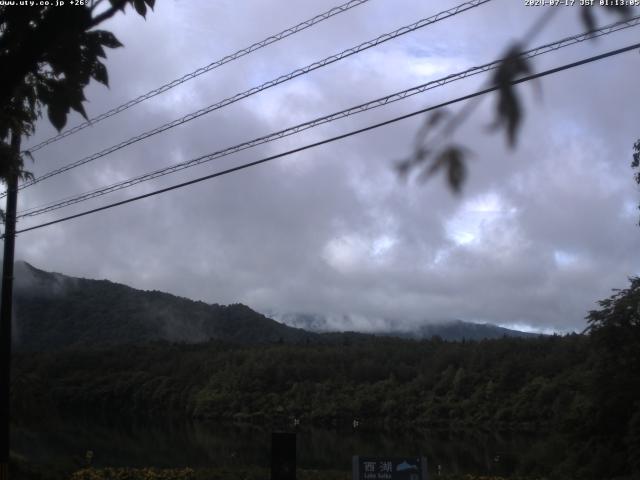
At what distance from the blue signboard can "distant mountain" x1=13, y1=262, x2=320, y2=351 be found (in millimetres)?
39216

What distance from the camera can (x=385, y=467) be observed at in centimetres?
1070

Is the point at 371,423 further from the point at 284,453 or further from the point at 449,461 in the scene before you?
the point at 284,453

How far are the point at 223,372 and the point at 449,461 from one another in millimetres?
52630

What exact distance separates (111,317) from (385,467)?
101m

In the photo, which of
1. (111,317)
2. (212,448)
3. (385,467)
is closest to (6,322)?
(385,467)

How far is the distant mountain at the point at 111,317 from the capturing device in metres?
79.5

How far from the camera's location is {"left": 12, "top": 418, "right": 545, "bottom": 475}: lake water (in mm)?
25109

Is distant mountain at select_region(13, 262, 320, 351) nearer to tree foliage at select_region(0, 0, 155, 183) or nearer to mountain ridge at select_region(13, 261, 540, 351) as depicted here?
mountain ridge at select_region(13, 261, 540, 351)

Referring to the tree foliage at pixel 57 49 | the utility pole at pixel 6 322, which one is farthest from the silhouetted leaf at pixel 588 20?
the utility pole at pixel 6 322

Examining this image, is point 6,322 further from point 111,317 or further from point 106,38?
point 111,317

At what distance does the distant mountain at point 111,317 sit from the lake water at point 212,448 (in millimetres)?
11482

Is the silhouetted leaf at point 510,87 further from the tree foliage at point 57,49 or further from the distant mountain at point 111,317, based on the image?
→ the distant mountain at point 111,317

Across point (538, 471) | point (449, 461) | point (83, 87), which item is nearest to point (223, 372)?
point (449, 461)

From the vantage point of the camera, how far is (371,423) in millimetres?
66812
